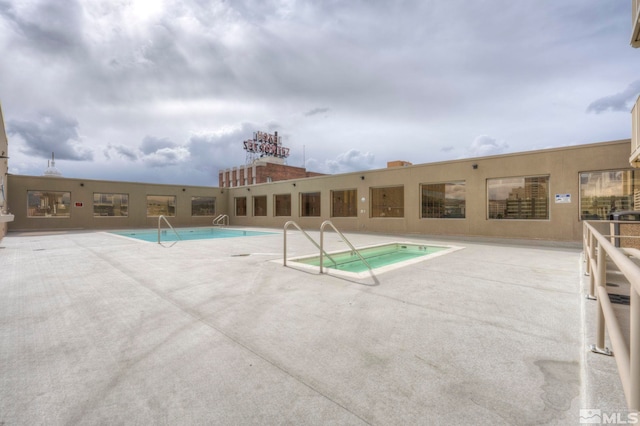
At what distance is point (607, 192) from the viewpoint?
30.2ft

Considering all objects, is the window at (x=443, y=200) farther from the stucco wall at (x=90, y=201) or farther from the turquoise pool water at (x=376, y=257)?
the stucco wall at (x=90, y=201)

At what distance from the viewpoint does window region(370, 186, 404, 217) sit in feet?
46.0

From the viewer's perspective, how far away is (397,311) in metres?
3.19

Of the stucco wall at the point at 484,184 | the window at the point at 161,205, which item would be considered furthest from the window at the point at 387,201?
the window at the point at 161,205

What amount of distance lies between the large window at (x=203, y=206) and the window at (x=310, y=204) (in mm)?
8298

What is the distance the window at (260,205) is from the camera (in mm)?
20359

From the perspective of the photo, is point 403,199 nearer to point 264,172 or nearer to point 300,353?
point 300,353

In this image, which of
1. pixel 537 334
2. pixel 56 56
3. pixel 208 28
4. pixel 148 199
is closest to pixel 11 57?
pixel 56 56

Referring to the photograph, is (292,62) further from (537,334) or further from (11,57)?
(537,334)

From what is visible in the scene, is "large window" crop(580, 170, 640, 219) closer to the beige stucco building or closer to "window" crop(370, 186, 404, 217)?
the beige stucco building

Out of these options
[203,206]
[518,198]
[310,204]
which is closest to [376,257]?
[518,198]

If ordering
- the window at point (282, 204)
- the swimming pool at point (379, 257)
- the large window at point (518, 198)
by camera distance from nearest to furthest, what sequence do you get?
the swimming pool at point (379, 257)
the large window at point (518, 198)
the window at point (282, 204)

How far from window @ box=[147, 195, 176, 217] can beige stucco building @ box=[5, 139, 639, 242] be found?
0.06 meters
